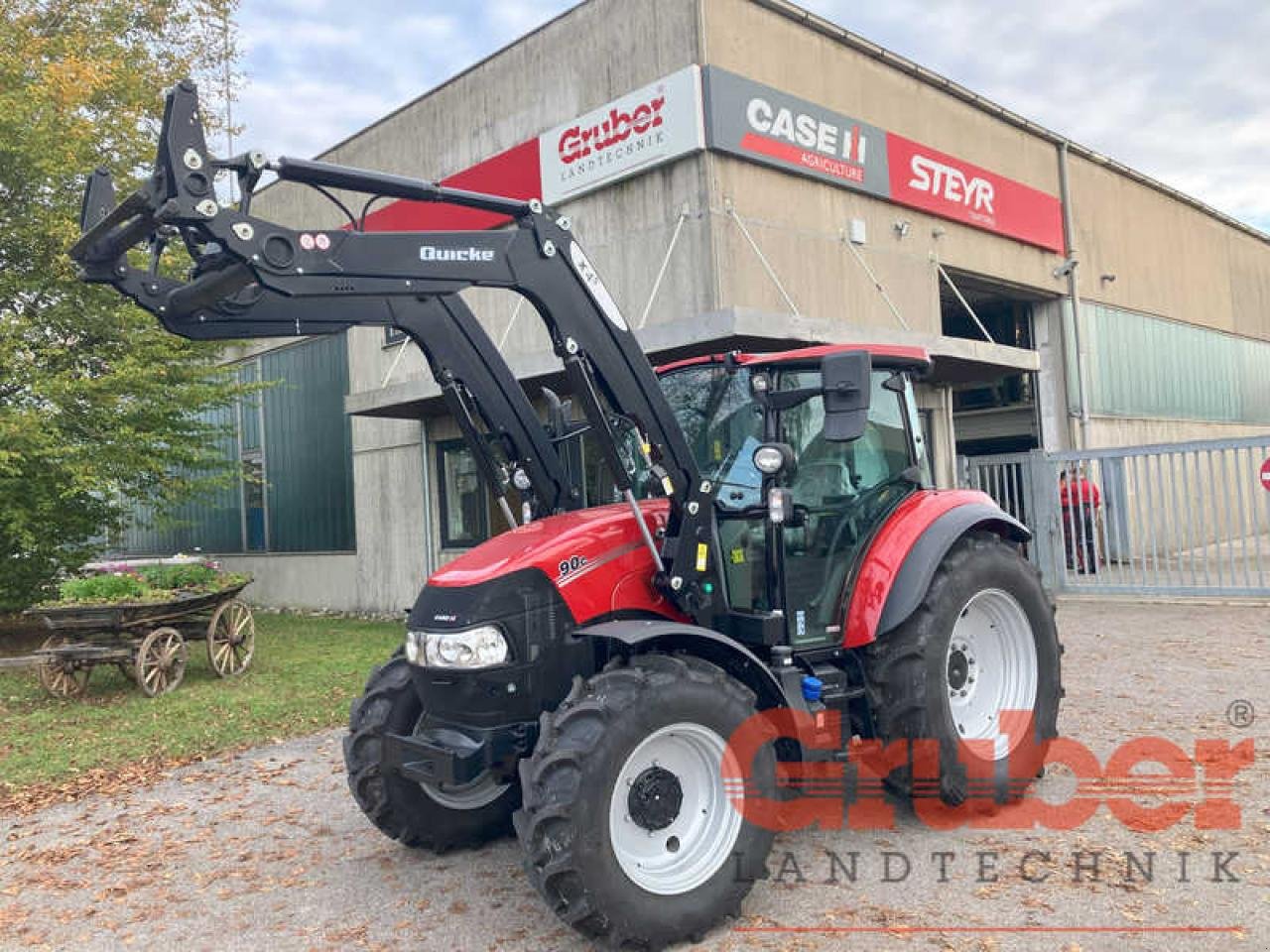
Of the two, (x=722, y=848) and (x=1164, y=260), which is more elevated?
(x=1164, y=260)

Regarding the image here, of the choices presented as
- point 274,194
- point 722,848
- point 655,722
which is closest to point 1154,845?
point 722,848

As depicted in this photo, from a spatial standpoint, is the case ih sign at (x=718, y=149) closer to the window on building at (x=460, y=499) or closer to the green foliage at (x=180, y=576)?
the window on building at (x=460, y=499)

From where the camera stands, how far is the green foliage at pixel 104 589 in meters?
9.30

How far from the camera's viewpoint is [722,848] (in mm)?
3959

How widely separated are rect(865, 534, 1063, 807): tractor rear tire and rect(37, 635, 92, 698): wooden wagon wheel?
7.66 meters

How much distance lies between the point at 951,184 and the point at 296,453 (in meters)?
11.6

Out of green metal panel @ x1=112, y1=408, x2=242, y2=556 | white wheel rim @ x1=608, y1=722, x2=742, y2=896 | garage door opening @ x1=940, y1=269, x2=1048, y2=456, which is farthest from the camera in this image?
green metal panel @ x1=112, y1=408, x2=242, y2=556

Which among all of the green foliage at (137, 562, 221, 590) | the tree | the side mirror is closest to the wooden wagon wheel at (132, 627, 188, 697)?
Result: the green foliage at (137, 562, 221, 590)

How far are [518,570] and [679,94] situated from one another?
27.5 ft

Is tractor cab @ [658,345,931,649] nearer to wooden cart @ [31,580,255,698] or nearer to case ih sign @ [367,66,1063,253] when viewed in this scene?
wooden cart @ [31,580,255,698]

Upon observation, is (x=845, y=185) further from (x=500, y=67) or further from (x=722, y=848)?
(x=722, y=848)

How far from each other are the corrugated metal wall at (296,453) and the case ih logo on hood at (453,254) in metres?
12.5

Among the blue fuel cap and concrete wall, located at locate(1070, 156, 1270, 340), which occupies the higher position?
concrete wall, located at locate(1070, 156, 1270, 340)

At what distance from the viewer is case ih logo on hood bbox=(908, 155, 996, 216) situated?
13742 mm
